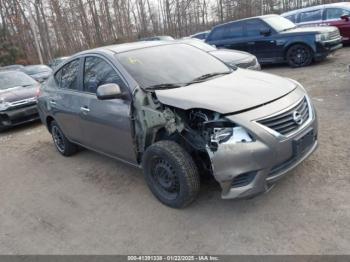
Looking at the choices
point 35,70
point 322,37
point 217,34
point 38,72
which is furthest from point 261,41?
point 35,70

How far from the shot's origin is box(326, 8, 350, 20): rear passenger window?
11782mm

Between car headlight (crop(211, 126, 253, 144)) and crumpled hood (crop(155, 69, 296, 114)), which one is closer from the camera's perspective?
car headlight (crop(211, 126, 253, 144))

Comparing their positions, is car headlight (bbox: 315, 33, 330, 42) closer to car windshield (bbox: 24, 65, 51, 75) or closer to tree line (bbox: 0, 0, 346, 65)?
car windshield (bbox: 24, 65, 51, 75)

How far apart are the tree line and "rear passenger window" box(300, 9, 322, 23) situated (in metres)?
22.9

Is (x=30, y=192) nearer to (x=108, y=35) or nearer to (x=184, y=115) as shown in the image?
(x=184, y=115)

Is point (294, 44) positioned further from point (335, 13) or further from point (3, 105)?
point (3, 105)

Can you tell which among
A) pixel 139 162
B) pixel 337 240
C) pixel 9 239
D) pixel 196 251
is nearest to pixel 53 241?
pixel 9 239

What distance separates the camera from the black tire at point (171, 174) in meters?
3.33

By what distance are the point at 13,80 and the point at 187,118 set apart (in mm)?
7543

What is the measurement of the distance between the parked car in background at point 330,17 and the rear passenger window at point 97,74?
34.3ft

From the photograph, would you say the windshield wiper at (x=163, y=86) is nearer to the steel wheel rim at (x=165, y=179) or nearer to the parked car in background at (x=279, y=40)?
the steel wheel rim at (x=165, y=179)

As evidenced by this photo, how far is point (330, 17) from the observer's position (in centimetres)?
1205

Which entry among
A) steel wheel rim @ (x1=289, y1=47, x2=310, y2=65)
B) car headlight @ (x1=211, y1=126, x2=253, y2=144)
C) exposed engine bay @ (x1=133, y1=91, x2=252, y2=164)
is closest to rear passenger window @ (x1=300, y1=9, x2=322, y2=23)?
steel wheel rim @ (x1=289, y1=47, x2=310, y2=65)

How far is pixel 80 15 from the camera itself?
120 ft
